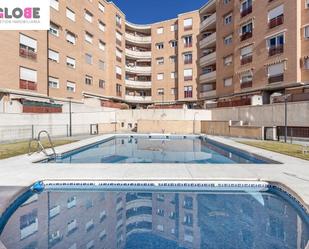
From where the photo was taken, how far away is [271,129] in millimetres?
20656

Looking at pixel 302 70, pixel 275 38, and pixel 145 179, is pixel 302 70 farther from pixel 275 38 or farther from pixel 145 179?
pixel 145 179

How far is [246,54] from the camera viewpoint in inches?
1200

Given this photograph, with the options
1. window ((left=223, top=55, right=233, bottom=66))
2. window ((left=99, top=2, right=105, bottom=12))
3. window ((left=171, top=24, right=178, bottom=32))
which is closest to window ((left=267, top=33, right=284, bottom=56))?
window ((left=223, top=55, right=233, bottom=66))

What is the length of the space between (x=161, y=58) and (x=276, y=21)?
25.3 m

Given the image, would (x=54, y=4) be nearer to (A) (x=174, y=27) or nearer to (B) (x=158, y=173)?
(A) (x=174, y=27)

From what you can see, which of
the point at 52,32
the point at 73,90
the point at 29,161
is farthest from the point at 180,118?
the point at 29,161

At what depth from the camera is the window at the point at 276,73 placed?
25.6 m

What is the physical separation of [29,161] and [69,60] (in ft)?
83.1

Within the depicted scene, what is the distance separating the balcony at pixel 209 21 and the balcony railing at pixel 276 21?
40.1 feet

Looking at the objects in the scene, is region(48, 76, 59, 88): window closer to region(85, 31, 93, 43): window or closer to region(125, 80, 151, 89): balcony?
region(85, 31, 93, 43): window

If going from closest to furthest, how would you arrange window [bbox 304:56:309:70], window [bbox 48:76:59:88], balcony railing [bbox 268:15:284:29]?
window [bbox 304:56:309:70], balcony railing [bbox 268:15:284:29], window [bbox 48:76:59:88]

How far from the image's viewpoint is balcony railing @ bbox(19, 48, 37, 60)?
25.2 metres

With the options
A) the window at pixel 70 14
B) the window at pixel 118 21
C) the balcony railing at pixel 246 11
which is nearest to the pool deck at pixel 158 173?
the balcony railing at pixel 246 11

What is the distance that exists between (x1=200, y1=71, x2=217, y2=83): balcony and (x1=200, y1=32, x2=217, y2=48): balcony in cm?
492
